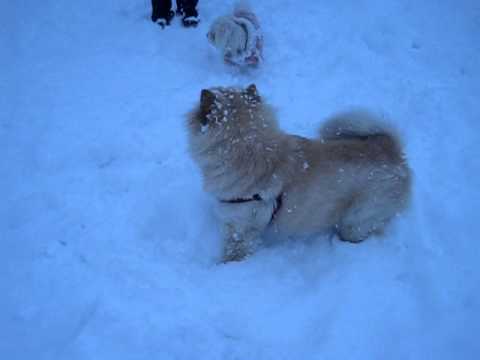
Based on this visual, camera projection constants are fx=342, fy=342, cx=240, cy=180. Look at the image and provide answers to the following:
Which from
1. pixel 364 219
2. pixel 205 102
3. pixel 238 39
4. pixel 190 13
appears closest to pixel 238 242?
pixel 364 219

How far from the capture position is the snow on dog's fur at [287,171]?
7.89 feet

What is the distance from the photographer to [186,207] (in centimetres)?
315

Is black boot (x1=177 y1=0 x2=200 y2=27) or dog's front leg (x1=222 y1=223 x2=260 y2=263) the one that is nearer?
dog's front leg (x1=222 y1=223 x2=260 y2=263)

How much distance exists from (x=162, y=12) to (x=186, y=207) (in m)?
3.06

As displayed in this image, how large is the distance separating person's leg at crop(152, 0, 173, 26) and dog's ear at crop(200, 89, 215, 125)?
3028mm

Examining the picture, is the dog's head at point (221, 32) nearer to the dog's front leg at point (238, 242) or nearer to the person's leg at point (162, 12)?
the person's leg at point (162, 12)

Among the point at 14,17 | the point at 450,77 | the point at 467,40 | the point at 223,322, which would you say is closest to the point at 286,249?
the point at 223,322

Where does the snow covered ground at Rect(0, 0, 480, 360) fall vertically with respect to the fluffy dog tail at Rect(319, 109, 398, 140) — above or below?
below

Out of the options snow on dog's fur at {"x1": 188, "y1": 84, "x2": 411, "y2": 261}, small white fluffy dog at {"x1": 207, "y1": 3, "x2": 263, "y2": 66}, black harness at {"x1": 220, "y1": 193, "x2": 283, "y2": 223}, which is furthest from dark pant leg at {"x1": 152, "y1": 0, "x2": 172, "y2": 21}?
black harness at {"x1": 220, "y1": 193, "x2": 283, "y2": 223}

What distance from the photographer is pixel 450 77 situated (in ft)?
15.0

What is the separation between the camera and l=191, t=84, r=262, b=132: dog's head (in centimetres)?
233

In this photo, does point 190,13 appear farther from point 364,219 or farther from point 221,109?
point 364,219

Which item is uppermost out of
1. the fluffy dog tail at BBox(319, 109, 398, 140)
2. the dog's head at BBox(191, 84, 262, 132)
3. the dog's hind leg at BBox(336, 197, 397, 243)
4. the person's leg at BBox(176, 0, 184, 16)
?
the person's leg at BBox(176, 0, 184, 16)

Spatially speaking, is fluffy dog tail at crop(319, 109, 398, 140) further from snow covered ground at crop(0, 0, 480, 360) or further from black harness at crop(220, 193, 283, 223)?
snow covered ground at crop(0, 0, 480, 360)
